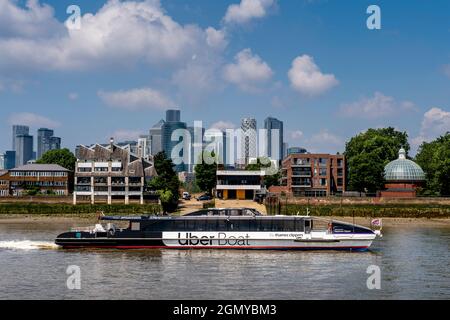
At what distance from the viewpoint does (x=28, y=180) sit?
451 feet

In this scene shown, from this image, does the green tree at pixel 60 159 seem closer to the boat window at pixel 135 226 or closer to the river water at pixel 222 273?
the river water at pixel 222 273

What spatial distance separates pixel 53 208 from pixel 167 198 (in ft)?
75.3

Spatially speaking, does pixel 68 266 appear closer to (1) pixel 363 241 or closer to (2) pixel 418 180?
(1) pixel 363 241

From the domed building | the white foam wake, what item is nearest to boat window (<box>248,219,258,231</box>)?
the white foam wake

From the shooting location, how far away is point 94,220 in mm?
101750

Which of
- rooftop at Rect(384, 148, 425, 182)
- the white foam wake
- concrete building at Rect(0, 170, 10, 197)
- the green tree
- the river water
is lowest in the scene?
the river water

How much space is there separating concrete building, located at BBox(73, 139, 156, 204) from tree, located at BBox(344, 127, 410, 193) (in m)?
48.5

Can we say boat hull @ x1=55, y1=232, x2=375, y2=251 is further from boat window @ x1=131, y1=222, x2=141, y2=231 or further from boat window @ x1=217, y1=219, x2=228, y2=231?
boat window @ x1=131, y1=222, x2=141, y2=231

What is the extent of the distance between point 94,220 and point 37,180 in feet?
137

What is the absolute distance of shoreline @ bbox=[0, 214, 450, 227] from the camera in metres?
98.0

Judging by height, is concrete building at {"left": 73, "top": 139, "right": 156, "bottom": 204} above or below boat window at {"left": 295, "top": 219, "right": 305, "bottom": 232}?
above

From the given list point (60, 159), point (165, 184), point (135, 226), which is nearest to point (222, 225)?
point (135, 226)

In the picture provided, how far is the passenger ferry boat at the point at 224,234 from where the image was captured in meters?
57.8
